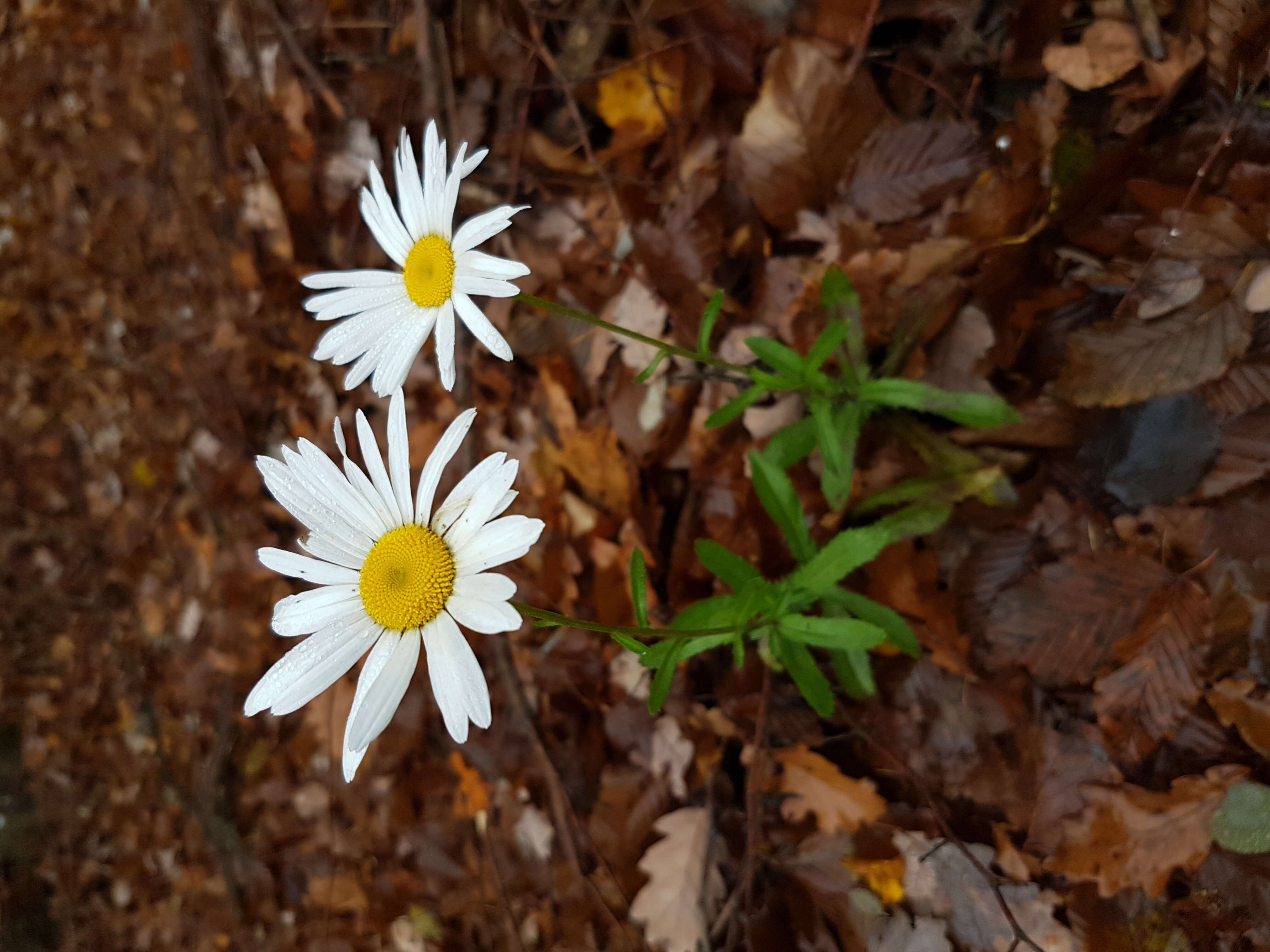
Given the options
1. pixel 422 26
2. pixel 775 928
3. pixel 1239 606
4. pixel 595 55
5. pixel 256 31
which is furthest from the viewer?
pixel 256 31

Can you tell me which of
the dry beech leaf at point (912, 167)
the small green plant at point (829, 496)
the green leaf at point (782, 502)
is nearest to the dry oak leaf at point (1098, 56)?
the dry beech leaf at point (912, 167)

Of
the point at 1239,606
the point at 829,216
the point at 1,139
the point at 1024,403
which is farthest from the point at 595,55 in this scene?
the point at 1,139

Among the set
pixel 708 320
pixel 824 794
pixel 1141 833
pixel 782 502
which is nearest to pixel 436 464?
pixel 708 320

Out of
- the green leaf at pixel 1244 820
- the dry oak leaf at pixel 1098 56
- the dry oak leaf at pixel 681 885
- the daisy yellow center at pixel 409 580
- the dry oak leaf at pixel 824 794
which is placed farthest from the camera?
the dry oak leaf at pixel 681 885

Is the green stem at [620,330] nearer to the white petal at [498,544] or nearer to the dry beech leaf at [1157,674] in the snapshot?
the white petal at [498,544]

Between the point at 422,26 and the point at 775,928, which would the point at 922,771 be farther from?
the point at 422,26

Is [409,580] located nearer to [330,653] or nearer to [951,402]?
Answer: [330,653]

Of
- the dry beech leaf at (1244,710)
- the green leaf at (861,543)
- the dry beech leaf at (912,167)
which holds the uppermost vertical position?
the dry beech leaf at (912,167)
